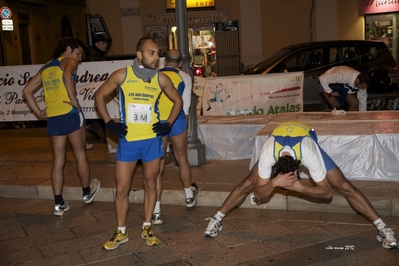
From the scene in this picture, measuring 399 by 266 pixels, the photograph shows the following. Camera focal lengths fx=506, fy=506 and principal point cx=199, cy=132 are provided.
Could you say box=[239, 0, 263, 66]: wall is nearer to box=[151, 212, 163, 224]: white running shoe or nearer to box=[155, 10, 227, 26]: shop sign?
box=[155, 10, 227, 26]: shop sign

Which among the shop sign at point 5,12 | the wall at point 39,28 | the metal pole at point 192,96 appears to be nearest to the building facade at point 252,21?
the shop sign at point 5,12


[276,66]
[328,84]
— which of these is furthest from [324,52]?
[328,84]

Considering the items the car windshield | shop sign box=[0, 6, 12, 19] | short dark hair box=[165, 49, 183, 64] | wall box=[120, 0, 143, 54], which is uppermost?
shop sign box=[0, 6, 12, 19]

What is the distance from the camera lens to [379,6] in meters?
17.7

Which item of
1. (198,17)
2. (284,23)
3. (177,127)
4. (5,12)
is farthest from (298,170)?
(5,12)

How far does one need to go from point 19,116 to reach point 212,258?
5874 mm

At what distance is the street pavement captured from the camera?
4.76 meters

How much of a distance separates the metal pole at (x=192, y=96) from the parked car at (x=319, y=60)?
486 centimetres

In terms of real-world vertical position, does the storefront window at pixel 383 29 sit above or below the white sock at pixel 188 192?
above

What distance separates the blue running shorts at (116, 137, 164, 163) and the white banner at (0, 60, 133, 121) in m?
3.48

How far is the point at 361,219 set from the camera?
554 centimetres

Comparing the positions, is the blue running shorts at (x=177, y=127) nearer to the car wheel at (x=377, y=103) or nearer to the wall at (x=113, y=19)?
the car wheel at (x=377, y=103)

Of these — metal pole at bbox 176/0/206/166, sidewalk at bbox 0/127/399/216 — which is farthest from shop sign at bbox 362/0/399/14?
metal pole at bbox 176/0/206/166

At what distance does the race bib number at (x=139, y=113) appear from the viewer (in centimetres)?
481
